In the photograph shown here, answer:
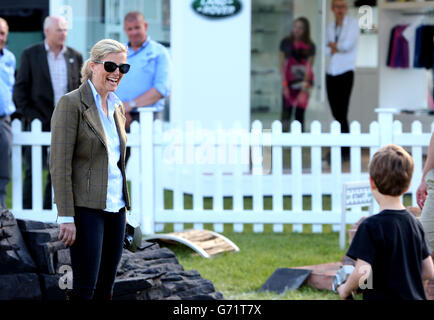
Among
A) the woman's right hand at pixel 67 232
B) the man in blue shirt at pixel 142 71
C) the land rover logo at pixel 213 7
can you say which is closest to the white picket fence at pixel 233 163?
the man in blue shirt at pixel 142 71

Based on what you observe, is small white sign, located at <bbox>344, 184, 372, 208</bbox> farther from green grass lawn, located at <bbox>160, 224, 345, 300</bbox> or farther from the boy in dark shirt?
the boy in dark shirt

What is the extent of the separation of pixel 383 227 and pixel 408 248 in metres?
0.13

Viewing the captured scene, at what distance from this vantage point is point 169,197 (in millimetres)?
11547

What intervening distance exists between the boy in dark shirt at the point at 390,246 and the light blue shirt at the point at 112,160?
127 centimetres

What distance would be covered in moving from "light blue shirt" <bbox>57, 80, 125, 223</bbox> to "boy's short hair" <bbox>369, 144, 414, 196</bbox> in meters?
1.34

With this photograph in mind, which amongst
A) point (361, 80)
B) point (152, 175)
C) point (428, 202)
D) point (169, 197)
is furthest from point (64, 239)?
point (361, 80)

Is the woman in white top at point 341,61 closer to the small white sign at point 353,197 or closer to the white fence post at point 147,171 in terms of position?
the white fence post at point 147,171

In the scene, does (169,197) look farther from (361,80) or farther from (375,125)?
(361,80)

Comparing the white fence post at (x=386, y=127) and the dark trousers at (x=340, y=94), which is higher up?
the dark trousers at (x=340, y=94)

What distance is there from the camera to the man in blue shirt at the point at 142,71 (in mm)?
9117

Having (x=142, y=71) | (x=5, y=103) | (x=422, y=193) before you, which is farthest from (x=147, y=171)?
(x=422, y=193)

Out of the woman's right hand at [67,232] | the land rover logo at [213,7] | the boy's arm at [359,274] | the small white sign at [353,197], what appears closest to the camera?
the boy's arm at [359,274]

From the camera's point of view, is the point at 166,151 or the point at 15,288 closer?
the point at 15,288

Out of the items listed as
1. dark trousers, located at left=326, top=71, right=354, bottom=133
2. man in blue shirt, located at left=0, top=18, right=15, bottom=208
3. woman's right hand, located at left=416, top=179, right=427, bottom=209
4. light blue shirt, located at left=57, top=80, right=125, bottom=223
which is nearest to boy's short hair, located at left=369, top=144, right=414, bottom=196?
light blue shirt, located at left=57, top=80, right=125, bottom=223
